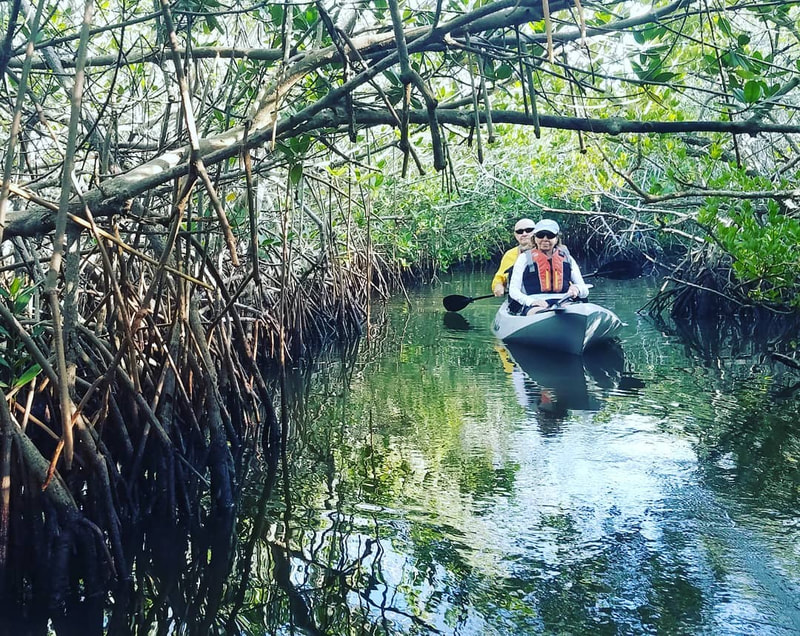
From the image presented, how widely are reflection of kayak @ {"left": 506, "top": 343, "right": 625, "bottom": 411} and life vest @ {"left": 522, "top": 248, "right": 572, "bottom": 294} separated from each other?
27.5 inches

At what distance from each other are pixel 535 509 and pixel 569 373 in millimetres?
3850

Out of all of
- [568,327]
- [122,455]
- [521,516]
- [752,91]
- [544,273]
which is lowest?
[521,516]

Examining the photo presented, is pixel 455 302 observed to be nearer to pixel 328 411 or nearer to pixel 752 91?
pixel 328 411

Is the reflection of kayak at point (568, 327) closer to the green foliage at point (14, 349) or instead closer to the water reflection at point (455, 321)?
the water reflection at point (455, 321)

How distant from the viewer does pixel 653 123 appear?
2971 millimetres

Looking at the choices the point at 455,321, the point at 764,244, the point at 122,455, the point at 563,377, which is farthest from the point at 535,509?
the point at 455,321

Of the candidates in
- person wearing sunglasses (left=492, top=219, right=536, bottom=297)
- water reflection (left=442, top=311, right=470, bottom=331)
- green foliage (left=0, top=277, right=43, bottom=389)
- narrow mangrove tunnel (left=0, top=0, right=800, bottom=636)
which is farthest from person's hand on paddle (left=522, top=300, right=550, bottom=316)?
green foliage (left=0, top=277, right=43, bottom=389)

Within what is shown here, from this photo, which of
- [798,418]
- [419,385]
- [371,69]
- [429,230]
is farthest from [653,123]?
[429,230]

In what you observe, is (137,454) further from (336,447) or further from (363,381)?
(363,381)

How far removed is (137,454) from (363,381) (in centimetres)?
392

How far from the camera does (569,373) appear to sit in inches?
305

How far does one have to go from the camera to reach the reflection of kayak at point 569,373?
6.55 metres

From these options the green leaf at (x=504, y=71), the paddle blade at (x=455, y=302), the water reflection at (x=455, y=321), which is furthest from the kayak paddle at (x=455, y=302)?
the green leaf at (x=504, y=71)

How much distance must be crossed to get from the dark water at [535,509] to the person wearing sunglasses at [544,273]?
169cm
